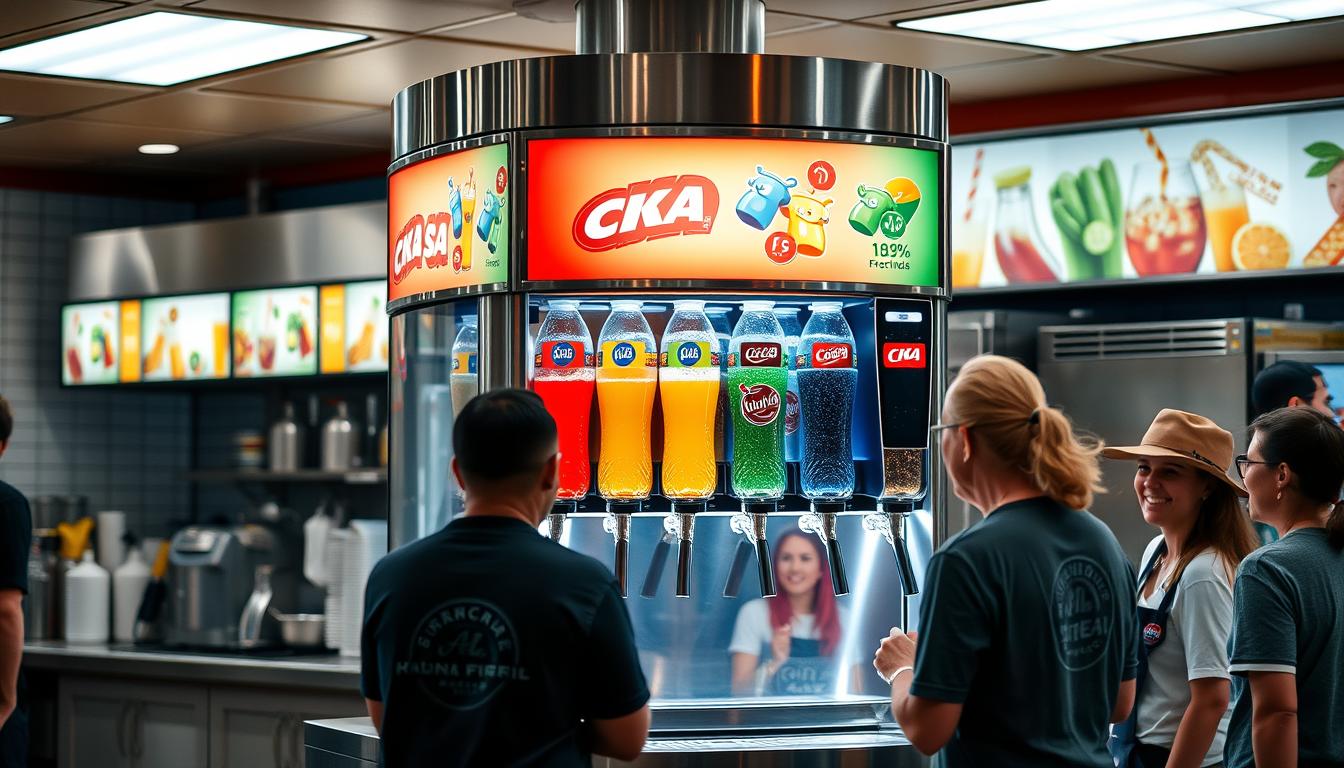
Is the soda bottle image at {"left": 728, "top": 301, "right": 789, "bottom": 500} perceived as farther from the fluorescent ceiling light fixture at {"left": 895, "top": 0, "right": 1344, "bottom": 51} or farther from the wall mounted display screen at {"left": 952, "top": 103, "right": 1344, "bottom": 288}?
the wall mounted display screen at {"left": 952, "top": 103, "right": 1344, "bottom": 288}

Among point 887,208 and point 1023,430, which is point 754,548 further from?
point 1023,430

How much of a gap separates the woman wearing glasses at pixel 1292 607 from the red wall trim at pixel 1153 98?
7.89ft

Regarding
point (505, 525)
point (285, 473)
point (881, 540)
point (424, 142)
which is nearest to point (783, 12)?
point (424, 142)

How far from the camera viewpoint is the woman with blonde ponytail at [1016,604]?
2.22 meters

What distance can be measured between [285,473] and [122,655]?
0.87m

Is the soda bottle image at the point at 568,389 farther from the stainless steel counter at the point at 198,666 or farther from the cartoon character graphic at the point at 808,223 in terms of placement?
the stainless steel counter at the point at 198,666

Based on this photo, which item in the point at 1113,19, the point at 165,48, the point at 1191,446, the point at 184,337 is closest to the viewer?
the point at 1191,446

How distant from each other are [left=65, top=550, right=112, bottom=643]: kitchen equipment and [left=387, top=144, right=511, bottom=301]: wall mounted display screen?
336cm

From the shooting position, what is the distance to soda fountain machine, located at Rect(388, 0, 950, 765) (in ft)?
9.55

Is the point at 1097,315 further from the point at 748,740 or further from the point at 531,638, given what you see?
the point at 531,638

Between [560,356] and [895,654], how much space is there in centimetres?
83

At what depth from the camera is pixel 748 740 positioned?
2.88 metres

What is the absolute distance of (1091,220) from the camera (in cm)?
521

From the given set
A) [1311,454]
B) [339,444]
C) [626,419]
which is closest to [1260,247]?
[1311,454]
